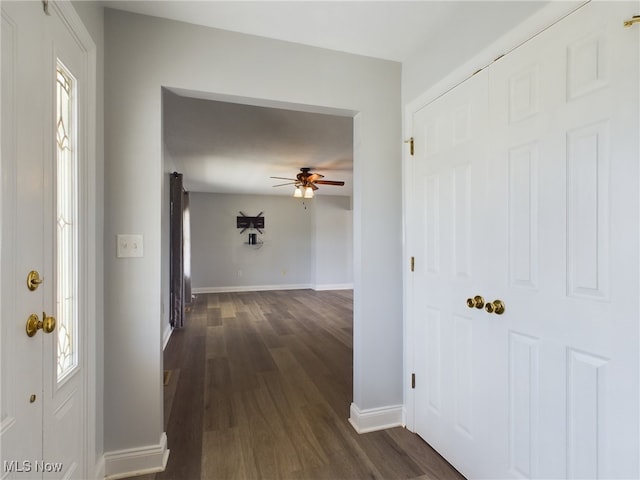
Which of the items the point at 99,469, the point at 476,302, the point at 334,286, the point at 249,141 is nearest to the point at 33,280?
the point at 99,469

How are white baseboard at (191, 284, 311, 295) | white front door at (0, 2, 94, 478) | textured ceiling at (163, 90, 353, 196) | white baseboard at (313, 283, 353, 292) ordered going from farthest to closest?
1. white baseboard at (313, 283, 353, 292)
2. white baseboard at (191, 284, 311, 295)
3. textured ceiling at (163, 90, 353, 196)
4. white front door at (0, 2, 94, 478)

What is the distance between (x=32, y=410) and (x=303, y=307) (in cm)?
520

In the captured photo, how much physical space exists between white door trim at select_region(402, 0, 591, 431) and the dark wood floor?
401 millimetres

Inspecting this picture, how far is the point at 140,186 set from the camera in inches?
66.2

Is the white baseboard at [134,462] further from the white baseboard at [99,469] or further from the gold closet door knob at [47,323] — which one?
the gold closet door knob at [47,323]

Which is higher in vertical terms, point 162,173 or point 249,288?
point 162,173

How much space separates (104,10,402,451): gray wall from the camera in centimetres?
166

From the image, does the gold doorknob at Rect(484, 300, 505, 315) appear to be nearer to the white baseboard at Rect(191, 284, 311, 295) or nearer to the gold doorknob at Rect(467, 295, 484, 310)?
the gold doorknob at Rect(467, 295, 484, 310)

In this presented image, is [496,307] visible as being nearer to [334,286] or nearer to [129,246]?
[129,246]

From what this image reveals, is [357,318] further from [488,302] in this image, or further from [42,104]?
[42,104]

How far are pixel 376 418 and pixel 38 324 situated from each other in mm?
1868

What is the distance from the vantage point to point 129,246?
1668mm

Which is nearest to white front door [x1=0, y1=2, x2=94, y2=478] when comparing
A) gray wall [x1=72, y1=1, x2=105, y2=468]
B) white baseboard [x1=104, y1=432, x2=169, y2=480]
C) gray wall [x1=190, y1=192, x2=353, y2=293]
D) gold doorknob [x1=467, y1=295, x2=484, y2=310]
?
gray wall [x1=72, y1=1, x2=105, y2=468]

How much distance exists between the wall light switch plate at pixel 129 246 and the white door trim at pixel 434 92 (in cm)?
157
